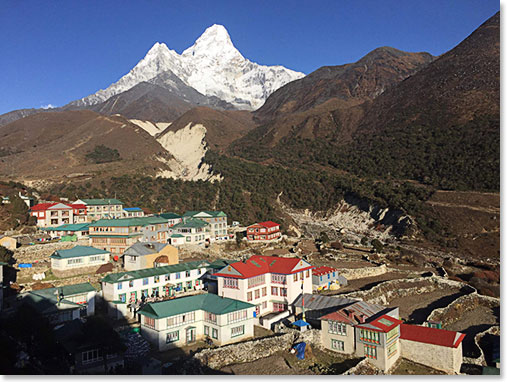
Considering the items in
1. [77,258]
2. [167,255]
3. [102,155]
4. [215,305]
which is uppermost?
[102,155]

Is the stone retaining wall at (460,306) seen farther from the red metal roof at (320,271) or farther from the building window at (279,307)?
the building window at (279,307)

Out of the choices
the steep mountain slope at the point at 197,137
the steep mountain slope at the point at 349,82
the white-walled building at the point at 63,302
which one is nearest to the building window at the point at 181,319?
the white-walled building at the point at 63,302

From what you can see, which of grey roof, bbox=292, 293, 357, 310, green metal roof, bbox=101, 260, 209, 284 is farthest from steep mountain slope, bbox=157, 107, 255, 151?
grey roof, bbox=292, 293, 357, 310

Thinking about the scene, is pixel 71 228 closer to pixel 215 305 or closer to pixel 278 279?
pixel 278 279

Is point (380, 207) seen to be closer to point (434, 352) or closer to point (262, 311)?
point (262, 311)

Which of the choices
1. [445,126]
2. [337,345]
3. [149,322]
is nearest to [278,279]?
[337,345]

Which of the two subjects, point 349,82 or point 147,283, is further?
point 349,82
